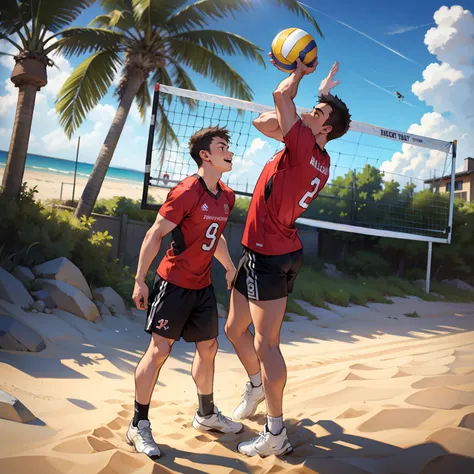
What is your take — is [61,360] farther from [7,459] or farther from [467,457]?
[467,457]


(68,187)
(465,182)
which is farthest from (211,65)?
(68,187)

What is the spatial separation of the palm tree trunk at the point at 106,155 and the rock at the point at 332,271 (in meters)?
5.42

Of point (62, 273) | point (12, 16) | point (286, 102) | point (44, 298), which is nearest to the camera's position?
point (286, 102)

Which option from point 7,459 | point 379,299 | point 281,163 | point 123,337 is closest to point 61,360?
point 123,337

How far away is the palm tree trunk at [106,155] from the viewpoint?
8.11 meters

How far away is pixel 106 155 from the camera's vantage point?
8.45m

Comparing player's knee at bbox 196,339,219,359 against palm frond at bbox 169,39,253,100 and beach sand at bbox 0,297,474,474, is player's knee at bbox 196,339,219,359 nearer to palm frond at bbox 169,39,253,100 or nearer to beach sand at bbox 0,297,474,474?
beach sand at bbox 0,297,474,474

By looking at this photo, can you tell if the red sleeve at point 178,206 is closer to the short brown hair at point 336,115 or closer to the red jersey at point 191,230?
the red jersey at point 191,230

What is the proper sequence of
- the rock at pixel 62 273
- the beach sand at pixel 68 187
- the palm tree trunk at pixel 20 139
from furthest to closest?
the beach sand at pixel 68 187 → the palm tree trunk at pixel 20 139 → the rock at pixel 62 273

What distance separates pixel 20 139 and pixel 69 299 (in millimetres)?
3932

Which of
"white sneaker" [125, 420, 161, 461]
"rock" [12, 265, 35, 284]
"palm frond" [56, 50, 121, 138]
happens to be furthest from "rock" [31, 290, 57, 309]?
"palm frond" [56, 50, 121, 138]

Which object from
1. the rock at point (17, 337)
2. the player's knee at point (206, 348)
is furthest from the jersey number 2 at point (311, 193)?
the rock at point (17, 337)

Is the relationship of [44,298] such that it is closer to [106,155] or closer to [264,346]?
[264,346]

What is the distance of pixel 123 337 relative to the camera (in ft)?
16.1
